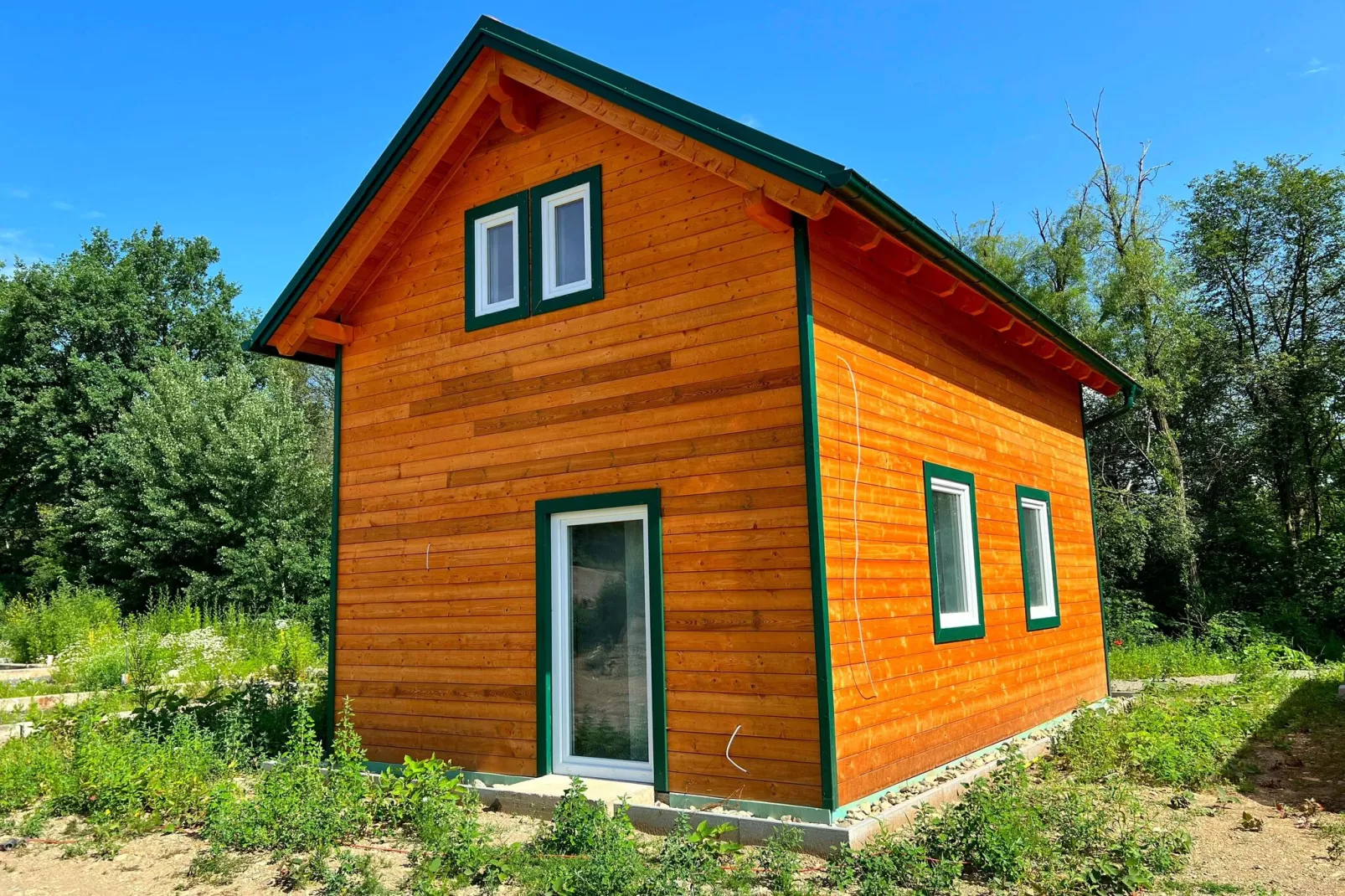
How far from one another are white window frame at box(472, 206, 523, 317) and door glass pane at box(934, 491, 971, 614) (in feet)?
13.7

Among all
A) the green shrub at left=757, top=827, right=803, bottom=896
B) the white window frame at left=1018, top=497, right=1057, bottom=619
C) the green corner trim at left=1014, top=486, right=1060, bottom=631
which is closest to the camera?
the green shrub at left=757, top=827, right=803, bottom=896

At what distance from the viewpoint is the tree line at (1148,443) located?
2081cm

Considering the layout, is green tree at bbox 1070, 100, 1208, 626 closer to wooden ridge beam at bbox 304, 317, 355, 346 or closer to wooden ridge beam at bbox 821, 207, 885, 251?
wooden ridge beam at bbox 821, 207, 885, 251

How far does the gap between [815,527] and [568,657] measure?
2494 millimetres

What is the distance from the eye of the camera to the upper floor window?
25.6ft

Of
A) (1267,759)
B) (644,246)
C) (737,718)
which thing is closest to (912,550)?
(737,718)

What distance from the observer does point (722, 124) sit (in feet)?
21.5

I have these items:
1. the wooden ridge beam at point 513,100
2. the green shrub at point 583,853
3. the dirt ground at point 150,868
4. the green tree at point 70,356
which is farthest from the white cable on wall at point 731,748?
the green tree at point 70,356

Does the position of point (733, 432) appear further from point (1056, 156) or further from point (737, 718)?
point (1056, 156)

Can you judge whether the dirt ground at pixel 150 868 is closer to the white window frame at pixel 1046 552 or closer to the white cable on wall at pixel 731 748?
the white cable on wall at pixel 731 748

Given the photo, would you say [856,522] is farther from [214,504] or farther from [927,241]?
[214,504]

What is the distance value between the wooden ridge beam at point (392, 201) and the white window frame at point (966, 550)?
535cm

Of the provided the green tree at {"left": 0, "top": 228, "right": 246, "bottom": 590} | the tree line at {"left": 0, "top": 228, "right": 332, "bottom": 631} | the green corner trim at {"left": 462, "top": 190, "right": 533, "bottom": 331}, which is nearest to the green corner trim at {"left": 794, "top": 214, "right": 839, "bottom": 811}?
the green corner trim at {"left": 462, "top": 190, "right": 533, "bottom": 331}

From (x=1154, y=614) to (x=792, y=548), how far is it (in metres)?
18.1
